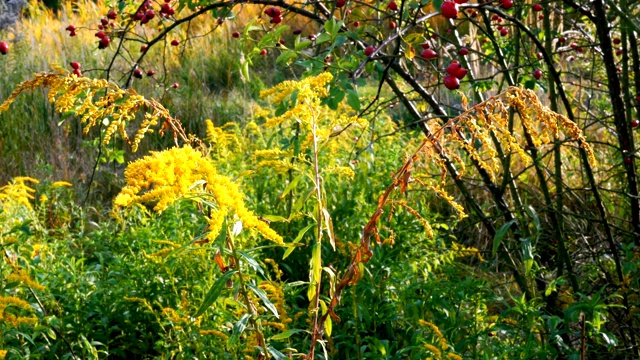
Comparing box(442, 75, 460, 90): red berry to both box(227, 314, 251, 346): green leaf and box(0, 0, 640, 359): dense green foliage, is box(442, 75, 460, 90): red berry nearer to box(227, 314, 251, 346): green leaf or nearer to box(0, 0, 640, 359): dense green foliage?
box(0, 0, 640, 359): dense green foliage

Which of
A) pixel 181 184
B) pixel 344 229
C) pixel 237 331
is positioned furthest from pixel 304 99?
pixel 344 229

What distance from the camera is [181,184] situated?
61.9 inches

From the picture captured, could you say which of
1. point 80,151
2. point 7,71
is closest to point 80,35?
point 7,71

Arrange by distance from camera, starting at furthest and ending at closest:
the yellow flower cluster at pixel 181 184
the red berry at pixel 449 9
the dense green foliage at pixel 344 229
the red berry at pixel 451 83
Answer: the red berry at pixel 451 83, the red berry at pixel 449 9, the dense green foliage at pixel 344 229, the yellow flower cluster at pixel 181 184

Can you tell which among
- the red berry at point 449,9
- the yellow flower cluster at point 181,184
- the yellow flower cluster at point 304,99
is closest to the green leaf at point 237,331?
the yellow flower cluster at point 181,184

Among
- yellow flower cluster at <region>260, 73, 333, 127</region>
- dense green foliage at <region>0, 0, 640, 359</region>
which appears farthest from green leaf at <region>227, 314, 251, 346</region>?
yellow flower cluster at <region>260, 73, 333, 127</region>

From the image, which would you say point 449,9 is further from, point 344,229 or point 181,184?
point 344,229

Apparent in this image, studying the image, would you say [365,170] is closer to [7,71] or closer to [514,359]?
[514,359]

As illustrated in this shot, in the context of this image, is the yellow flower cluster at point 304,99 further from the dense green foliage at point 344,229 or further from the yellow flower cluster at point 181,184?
the yellow flower cluster at point 181,184

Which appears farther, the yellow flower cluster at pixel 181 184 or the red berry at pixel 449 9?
the red berry at pixel 449 9

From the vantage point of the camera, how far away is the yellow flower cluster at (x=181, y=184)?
1.54m

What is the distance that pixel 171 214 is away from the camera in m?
3.16

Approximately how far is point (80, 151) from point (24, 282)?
3.60m

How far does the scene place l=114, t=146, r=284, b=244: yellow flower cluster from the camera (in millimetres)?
1543
